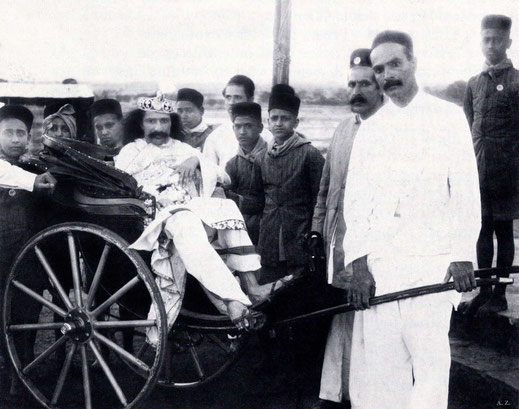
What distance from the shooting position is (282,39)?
5.96 meters

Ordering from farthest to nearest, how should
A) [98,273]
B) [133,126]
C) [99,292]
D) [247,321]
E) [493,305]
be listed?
[133,126], [493,305], [99,292], [98,273], [247,321]

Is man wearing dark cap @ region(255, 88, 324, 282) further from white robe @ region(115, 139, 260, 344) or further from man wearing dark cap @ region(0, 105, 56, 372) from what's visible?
man wearing dark cap @ region(0, 105, 56, 372)

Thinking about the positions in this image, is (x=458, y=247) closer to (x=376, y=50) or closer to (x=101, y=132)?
(x=376, y=50)

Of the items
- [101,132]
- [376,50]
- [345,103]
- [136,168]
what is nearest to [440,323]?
[376,50]

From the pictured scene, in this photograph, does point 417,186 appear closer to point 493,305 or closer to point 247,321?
point 247,321

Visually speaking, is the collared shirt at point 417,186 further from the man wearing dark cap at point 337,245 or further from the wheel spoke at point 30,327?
the wheel spoke at point 30,327

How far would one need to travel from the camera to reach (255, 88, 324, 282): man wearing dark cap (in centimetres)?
464

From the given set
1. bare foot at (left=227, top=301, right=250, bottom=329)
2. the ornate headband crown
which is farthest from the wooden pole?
bare foot at (left=227, top=301, right=250, bottom=329)

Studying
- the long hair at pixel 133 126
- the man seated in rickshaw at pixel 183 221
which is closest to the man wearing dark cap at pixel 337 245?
the man seated in rickshaw at pixel 183 221

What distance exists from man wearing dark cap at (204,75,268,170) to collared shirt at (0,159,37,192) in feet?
6.70

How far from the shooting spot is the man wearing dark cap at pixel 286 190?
4637mm

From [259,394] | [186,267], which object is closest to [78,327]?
[186,267]

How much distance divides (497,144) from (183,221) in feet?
7.32

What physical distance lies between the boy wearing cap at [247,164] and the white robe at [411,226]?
183 cm
